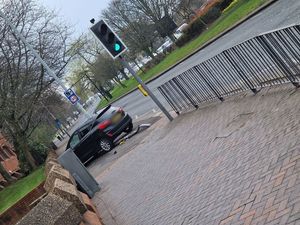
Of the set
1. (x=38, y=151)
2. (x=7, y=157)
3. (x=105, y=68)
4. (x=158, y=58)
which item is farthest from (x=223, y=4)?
(x=105, y=68)

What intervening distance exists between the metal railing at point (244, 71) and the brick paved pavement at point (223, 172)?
34 centimetres

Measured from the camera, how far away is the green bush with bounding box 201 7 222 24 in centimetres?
4100

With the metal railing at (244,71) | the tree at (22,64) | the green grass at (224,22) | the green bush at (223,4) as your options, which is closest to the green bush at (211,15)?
the green bush at (223,4)

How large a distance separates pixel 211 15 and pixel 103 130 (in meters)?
23.4

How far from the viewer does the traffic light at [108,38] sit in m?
14.6

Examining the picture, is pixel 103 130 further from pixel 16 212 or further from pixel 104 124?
pixel 16 212

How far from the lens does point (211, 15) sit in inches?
1618

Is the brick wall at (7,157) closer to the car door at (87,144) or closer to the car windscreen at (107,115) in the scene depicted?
the car door at (87,144)

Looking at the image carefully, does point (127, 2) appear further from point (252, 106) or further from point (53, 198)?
point (53, 198)

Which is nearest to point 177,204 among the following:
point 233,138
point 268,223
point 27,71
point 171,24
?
point 233,138

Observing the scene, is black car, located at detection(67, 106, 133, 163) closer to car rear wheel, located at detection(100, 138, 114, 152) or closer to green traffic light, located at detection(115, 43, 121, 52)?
car rear wheel, located at detection(100, 138, 114, 152)

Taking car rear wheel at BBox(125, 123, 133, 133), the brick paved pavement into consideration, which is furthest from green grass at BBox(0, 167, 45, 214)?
the brick paved pavement

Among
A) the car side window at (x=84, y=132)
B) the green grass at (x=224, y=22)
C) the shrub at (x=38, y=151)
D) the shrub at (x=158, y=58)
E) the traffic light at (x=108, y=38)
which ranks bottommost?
the green grass at (x=224, y=22)

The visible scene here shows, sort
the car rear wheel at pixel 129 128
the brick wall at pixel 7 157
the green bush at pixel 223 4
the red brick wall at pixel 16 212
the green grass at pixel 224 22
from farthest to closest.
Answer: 1. the green bush at pixel 223 4
2. the brick wall at pixel 7 157
3. the green grass at pixel 224 22
4. the car rear wheel at pixel 129 128
5. the red brick wall at pixel 16 212
